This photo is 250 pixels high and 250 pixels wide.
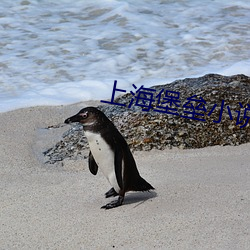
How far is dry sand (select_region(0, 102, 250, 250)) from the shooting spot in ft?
10.8

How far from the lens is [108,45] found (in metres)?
8.74

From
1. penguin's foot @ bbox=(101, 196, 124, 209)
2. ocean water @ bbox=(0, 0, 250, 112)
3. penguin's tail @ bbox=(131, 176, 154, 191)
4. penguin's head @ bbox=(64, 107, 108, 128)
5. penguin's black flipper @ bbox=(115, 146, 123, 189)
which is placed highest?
penguin's head @ bbox=(64, 107, 108, 128)

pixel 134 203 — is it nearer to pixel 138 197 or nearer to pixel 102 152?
pixel 138 197

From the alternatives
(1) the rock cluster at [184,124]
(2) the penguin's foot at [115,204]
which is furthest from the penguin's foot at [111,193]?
(1) the rock cluster at [184,124]

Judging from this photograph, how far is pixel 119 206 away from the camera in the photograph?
145 inches

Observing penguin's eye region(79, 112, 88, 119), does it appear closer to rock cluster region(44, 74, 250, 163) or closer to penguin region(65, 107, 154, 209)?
penguin region(65, 107, 154, 209)

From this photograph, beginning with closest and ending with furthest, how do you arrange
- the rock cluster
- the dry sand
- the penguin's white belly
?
1. the dry sand
2. the penguin's white belly
3. the rock cluster

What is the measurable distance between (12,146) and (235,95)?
5.81 feet


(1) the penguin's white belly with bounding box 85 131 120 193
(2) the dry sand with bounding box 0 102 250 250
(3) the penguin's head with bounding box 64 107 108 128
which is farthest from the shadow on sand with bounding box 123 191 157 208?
(3) the penguin's head with bounding box 64 107 108 128

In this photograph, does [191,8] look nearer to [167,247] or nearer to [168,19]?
[168,19]

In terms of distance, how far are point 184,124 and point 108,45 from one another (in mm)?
3948

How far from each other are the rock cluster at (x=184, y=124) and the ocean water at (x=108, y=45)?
4.54 ft

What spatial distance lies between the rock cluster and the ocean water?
1.38 meters

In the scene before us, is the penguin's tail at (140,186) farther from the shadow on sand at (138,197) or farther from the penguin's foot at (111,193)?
the penguin's foot at (111,193)
